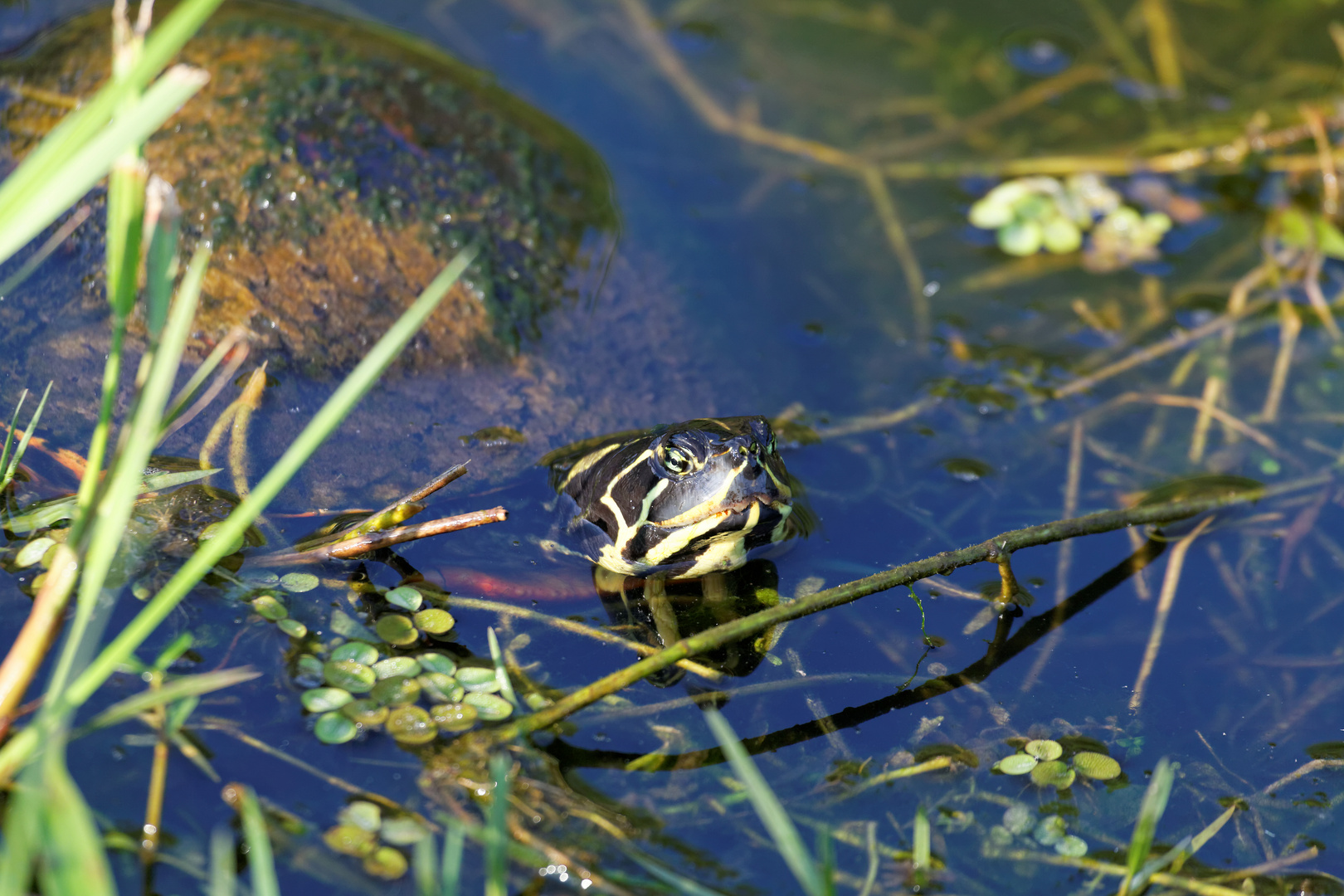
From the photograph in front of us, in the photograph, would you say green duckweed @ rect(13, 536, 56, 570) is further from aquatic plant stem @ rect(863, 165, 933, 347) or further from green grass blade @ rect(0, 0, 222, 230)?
aquatic plant stem @ rect(863, 165, 933, 347)

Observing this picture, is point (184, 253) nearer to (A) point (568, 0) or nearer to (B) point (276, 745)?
(B) point (276, 745)

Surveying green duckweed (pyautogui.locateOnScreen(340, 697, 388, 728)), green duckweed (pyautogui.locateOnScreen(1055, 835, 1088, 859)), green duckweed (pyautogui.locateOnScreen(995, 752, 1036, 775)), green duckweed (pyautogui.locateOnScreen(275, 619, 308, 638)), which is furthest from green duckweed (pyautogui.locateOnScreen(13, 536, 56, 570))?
green duckweed (pyautogui.locateOnScreen(1055, 835, 1088, 859))

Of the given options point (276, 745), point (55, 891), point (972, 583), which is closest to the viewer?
point (55, 891)

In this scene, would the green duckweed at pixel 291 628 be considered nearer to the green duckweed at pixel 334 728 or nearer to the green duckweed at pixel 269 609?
the green duckweed at pixel 269 609

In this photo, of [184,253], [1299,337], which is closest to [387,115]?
[184,253]

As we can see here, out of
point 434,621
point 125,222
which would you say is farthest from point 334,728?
point 125,222

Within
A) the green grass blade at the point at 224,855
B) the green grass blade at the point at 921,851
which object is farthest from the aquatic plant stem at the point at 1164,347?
the green grass blade at the point at 224,855

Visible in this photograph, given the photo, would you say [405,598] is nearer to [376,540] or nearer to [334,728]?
[376,540]
